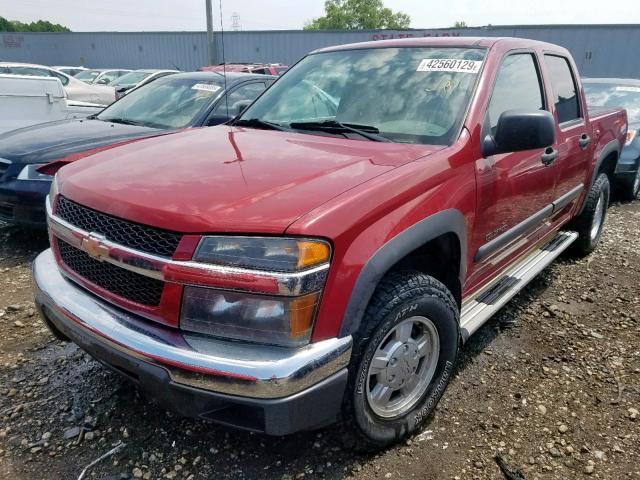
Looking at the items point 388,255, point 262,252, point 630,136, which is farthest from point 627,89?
point 262,252

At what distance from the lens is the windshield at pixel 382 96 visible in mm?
2512

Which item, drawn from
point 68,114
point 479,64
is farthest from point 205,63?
point 479,64

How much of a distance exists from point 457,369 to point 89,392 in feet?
6.64

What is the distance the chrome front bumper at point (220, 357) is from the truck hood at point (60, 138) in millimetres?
2905

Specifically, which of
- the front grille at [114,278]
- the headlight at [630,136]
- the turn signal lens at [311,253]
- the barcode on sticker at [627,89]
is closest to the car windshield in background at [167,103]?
the front grille at [114,278]

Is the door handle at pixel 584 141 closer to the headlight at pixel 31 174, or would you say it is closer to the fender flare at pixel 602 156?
the fender flare at pixel 602 156

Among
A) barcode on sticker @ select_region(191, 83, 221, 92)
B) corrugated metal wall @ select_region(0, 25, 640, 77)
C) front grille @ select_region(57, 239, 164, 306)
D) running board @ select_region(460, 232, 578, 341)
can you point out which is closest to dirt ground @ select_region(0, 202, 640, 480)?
running board @ select_region(460, 232, 578, 341)

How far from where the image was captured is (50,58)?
110 ft

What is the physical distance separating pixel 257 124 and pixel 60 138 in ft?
8.18

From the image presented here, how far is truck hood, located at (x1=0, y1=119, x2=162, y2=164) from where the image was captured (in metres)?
4.25

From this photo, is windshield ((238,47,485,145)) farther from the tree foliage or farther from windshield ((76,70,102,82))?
the tree foliage

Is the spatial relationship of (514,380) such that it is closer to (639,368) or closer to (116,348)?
(639,368)

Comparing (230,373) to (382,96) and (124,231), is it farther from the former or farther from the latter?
(382,96)

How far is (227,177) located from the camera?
2000mm
